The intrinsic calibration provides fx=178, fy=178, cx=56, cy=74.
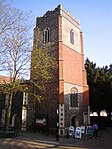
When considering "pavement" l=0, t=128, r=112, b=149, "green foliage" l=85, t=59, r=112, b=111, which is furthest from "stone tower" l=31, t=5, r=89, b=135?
"pavement" l=0, t=128, r=112, b=149

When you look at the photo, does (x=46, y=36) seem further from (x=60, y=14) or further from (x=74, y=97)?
(x=74, y=97)

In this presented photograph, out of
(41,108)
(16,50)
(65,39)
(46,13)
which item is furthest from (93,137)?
(46,13)

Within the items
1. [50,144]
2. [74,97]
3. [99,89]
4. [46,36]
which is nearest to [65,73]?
[74,97]

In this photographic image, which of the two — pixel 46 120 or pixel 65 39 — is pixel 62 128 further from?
pixel 65 39

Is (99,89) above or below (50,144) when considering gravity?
above

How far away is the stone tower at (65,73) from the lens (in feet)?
82.6

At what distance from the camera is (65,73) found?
87.6 feet

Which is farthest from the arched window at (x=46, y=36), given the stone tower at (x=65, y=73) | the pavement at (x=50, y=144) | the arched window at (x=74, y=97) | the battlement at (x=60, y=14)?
the pavement at (x=50, y=144)

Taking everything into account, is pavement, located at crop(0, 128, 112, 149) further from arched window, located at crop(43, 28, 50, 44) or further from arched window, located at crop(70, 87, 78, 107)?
arched window, located at crop(43, 28, 50, 44)

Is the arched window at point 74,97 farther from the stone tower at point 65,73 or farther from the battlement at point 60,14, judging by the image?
the battlement at point 60,14

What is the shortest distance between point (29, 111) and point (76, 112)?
7.21 meters

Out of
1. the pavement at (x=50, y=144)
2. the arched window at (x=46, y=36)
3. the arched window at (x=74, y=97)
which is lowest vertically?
the pavement at (x=50, y=144)

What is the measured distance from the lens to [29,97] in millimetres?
28234

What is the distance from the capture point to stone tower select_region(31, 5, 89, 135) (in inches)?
992
